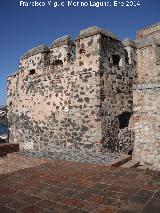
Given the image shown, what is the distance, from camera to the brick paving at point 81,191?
3.09 metres

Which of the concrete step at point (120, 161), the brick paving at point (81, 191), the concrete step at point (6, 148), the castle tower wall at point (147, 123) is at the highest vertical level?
the castle tower wall at point (147, 123)

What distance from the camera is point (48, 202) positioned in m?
3.32

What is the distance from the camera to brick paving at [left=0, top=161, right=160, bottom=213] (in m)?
3.09

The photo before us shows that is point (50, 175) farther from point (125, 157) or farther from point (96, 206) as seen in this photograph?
point (125, 157)

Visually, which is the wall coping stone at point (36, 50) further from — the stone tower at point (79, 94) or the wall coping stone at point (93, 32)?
the wall coping stone at point (93, 32)

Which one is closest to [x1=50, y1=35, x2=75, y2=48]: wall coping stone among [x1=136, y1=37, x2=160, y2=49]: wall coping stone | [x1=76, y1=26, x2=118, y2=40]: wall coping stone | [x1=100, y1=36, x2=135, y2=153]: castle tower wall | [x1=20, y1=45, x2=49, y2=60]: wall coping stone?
[x1=20, y1=45, x2=49, y2=60]: wall coping stone

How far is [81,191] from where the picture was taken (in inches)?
146

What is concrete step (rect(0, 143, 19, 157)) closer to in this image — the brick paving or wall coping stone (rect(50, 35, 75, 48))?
wall coping stone (rect(50, 35, 75, 48))

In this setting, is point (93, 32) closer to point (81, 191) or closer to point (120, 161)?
point (120, 161)

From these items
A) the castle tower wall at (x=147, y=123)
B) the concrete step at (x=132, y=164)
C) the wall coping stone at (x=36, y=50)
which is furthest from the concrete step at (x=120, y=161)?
the wall coping stone at (x=36, y=50)

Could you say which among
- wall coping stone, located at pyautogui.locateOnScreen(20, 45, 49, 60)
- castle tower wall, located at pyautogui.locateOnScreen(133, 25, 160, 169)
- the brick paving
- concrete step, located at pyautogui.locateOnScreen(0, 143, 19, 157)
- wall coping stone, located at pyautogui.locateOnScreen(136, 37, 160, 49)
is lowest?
concrete step, located at pyautogui.locateOnScreen(0, 143, 19, 157)

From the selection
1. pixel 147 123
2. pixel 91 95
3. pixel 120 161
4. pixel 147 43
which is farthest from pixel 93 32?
pixel 120 161

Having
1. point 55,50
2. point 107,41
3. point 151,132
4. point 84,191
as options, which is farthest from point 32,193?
point 55,50

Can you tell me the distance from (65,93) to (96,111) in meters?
1.54
